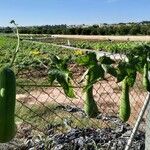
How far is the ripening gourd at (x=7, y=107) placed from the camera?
4.76 ft

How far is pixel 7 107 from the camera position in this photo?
1475mm

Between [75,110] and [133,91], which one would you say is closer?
[75,110]

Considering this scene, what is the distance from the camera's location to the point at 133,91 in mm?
13328

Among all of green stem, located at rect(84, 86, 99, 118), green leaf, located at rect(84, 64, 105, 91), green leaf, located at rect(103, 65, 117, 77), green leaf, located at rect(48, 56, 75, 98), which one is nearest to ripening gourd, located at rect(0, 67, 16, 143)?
green leaf, located at rect(48, 56, 75, 98)

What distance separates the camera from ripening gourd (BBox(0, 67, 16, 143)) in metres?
1.45

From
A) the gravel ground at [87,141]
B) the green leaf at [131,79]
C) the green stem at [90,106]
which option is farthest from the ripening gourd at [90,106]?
the gravel ground at [87,141]

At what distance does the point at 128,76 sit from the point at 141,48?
479 millimetres

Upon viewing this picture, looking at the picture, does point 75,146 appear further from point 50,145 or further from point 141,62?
point 141,62

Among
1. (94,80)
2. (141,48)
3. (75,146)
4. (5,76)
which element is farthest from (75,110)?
(5,76)

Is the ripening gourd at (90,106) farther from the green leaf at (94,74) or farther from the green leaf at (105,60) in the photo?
the green leaf at (105,60)

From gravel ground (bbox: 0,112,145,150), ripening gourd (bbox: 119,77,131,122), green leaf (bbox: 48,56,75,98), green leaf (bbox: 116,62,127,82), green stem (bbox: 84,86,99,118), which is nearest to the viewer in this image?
green leaf (bbox: 48,56,75,98)

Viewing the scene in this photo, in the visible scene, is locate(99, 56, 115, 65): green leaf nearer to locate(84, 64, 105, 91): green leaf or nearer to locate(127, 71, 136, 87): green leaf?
locate(84, 64, 105, 91): green leaf

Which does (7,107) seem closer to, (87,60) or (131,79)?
(87,60)

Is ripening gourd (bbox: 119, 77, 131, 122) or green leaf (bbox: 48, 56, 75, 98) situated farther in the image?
ripening gourd (bbox: 119, 77, 131, 122)
